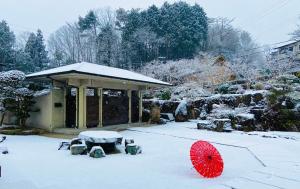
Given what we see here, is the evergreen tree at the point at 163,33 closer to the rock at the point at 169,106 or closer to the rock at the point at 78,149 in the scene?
the rock at the point at 169,106

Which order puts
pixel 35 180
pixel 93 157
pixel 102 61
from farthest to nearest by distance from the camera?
pixel 102 61, pixel 93 157, pixel 35 180

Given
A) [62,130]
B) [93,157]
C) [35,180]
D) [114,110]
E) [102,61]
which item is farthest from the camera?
[102,61]

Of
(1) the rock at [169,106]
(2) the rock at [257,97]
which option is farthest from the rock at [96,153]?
(1) the rock at [169,106]

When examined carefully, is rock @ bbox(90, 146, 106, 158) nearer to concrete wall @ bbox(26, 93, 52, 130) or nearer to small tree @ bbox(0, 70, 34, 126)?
concrete wall @ bbox(26, 93, 52, 130)

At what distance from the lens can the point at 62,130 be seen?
10641mm

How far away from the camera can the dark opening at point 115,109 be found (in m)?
12.4

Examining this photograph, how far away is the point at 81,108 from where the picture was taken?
11.0 meters

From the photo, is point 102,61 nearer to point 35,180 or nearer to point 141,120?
point 141,120

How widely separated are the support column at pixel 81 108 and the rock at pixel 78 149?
4740 millimetres

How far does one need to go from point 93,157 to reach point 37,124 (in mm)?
6941

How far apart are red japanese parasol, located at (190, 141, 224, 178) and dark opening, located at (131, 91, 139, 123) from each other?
10.2 m

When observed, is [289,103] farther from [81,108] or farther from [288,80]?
[81,108]

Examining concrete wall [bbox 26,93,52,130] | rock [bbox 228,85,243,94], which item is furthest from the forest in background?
concrete wall [bbox 26,93,52,130]

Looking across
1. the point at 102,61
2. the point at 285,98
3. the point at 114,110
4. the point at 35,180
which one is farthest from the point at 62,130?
the point at 102,61
